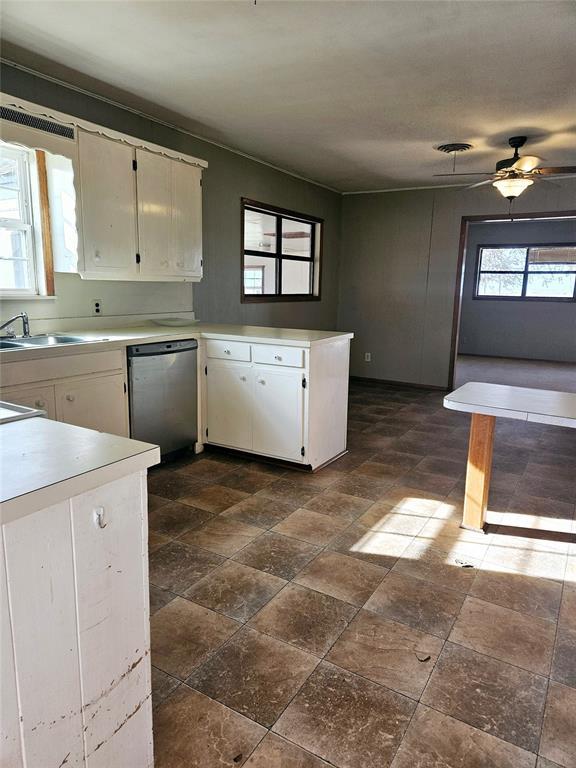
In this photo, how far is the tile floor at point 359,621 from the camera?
146 cm

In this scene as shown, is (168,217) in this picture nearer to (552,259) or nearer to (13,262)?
(13,262)

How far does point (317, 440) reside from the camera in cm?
352

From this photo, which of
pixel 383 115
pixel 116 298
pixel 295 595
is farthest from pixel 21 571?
pixel 383 115

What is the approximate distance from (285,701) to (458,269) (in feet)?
18.0

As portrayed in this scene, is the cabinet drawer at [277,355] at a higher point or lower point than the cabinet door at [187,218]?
lower

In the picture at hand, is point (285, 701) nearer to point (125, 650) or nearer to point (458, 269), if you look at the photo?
point (125, 650)

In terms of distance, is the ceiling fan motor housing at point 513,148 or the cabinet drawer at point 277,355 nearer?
the cabinet drawer at point 277,355

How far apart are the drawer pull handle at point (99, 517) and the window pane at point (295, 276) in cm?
498

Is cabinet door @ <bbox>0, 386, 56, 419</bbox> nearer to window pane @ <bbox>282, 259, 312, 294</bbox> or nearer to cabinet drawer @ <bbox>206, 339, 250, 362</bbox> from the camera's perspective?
cabinet drawer @ <bbox>206, 339, 250, 362</bbox>

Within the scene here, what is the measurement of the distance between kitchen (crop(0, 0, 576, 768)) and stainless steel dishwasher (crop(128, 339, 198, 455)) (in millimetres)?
24

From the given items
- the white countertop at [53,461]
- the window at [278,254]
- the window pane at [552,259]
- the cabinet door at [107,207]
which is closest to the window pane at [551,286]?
the window pane at [552,259]

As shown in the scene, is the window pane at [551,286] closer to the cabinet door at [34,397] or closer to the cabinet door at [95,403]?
the cabinet door at [95,403]

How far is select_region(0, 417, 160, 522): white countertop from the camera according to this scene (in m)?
0.94

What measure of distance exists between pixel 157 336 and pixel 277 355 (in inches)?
31.6
